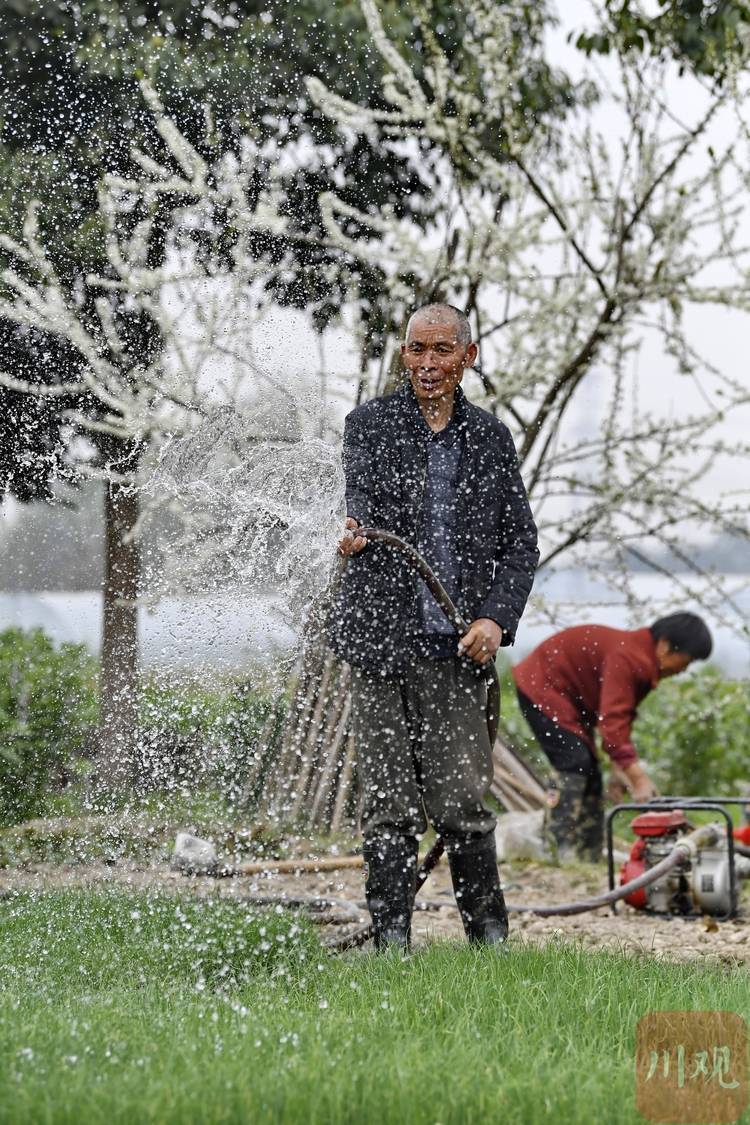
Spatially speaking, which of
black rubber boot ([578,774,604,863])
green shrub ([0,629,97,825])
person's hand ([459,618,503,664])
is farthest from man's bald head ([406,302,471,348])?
black rubber boot ([578,774,604,863])

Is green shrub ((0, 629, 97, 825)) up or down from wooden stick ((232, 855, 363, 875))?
up

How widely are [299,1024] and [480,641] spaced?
1.10m

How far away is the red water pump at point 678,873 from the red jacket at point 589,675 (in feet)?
3.02

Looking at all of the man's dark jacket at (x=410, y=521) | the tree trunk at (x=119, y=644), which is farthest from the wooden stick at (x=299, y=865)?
the man's dark jacket at (x=410, y=521)

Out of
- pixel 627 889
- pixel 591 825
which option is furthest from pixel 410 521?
pixel 591 825

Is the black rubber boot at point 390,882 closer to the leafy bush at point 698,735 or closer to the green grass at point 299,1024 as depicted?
the green grass at point 299,1024

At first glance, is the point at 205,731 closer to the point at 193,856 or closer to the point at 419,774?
the point at 193,856

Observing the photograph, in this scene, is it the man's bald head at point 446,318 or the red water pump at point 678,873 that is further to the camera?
the red water pump at point 678,873

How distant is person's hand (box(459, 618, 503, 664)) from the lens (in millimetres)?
3203

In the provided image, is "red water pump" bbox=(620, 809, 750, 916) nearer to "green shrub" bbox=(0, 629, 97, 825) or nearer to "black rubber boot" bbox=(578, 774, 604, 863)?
"black rubber boot" bbox=(578, 774, 604, 863)

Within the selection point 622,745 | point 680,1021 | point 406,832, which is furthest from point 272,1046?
point 622,745

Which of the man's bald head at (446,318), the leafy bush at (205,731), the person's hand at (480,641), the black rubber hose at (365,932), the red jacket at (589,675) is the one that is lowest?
the black rubber hose at (365,932)

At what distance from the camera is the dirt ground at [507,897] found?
405 cm

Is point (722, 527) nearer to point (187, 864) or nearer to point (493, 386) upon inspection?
point (493, 386)
